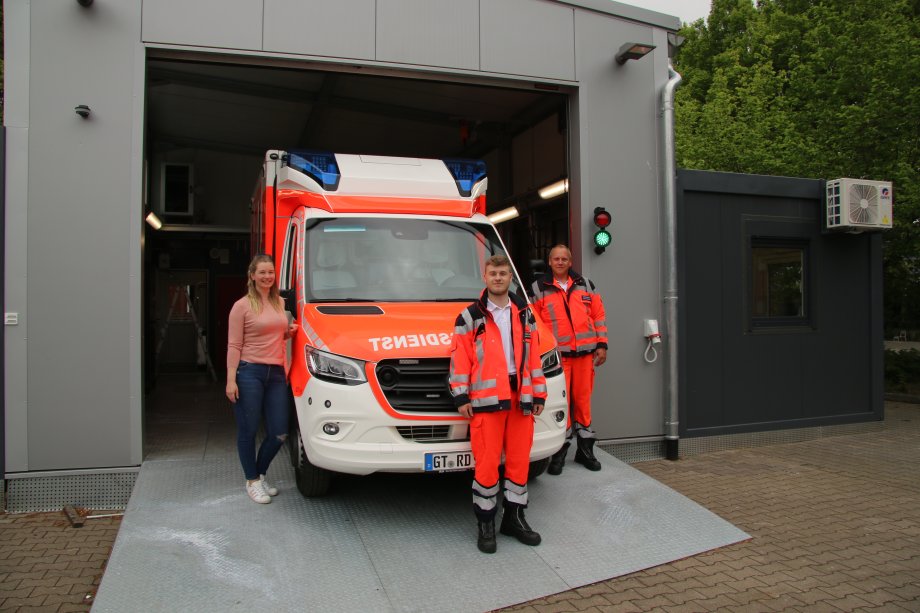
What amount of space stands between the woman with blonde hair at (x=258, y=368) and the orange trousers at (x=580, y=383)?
2535 mm

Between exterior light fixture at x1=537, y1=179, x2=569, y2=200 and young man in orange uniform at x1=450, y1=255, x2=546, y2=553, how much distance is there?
5731mm

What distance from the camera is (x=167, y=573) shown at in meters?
4.06

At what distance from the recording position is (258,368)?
16.7 feet

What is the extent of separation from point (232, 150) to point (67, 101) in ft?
29.8

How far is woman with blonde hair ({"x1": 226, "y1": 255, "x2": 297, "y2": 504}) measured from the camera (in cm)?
508

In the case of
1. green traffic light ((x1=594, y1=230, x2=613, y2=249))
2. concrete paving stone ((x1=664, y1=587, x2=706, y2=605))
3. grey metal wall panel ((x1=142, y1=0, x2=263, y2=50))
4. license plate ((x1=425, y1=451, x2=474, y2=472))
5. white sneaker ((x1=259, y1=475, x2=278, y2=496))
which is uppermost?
grey metal wall panel ((x1=142, y1=0, x2=263, y2=50))

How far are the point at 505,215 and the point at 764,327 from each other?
550cm

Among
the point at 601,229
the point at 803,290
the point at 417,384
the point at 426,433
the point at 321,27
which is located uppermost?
the point at 321,27

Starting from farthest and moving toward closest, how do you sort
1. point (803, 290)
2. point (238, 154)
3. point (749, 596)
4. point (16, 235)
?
point (238, 154) < point (803, 290) < point (16, 235) < point (749, 596)

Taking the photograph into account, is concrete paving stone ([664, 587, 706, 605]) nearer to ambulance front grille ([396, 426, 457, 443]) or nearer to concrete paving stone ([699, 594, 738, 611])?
concrete paving stone ([699, 594, 738, 611])

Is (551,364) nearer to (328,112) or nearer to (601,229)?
(601,229)

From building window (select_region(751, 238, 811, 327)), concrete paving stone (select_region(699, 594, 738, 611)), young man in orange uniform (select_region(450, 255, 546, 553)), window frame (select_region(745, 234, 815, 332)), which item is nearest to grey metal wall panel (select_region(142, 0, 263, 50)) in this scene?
young man in orange uniform (select_region(450, 255, 546, 553))

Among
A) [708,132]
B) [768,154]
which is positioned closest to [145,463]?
[768,154]

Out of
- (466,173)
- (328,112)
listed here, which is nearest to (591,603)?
(466,173)
